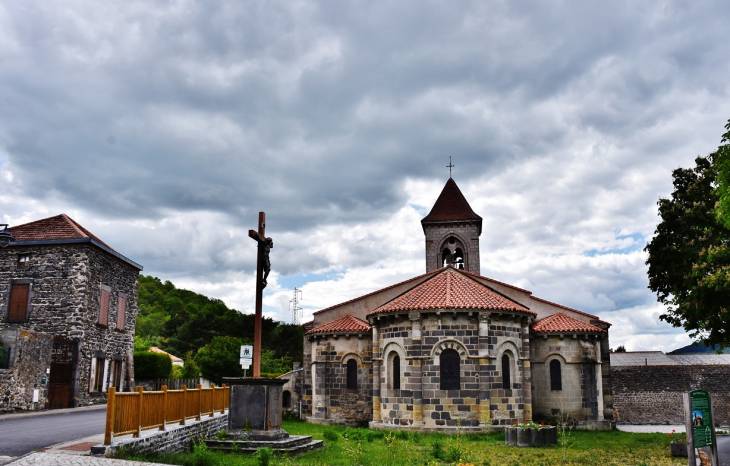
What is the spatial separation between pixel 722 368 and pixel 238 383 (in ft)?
96.7

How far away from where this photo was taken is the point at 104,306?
2533 centimetres

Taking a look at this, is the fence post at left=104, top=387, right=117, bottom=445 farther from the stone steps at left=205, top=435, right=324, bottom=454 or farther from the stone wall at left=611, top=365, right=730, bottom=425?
the stone wall at left=611, top=365, right=730, bottom=425

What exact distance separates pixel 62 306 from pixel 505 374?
17.7m

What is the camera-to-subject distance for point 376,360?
21984mm

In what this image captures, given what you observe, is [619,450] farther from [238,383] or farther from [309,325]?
[309,325]

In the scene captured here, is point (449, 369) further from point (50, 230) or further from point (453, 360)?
point (50, 230)

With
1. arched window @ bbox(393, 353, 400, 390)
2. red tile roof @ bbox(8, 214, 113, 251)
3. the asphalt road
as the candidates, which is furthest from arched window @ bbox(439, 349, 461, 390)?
red tile roof @ bbox(8, 214, 113, 251)

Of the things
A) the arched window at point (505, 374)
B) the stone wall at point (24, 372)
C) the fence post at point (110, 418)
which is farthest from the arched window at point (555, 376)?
the stone wall at point (24, 372)

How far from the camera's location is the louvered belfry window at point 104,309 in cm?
2500

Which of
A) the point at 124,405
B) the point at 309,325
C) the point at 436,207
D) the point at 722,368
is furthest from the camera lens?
the point at 436,207

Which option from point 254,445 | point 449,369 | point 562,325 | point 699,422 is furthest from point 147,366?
point 699,422

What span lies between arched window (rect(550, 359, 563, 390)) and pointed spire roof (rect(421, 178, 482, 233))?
1219 centimetres

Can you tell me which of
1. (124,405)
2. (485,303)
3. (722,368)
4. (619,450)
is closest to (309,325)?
(485,303)

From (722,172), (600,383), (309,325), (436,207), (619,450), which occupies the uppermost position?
(436,207)
